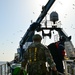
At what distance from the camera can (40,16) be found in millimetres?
31984

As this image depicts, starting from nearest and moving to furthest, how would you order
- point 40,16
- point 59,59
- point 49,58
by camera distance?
point 49,58
point 59,59
point 40,16

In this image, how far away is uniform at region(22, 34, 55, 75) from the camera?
7.52 m

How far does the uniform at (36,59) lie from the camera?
7523 mm

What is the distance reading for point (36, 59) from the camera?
7.59 m

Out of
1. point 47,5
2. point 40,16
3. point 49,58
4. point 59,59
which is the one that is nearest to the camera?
point 49,58

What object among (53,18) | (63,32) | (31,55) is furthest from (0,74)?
(63,32)

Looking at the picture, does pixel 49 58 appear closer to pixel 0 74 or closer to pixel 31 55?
pixel 31 55

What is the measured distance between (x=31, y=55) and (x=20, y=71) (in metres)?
1.04

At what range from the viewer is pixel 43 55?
7.55 metres

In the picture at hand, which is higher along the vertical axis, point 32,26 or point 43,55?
point 32,26

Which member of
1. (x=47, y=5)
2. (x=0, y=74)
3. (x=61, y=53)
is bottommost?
(x=0, y=74)

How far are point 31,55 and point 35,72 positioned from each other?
0.49 metres

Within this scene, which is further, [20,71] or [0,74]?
[0,74]

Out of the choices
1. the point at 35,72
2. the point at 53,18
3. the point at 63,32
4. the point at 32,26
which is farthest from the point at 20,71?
the point at 63,32
